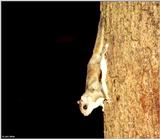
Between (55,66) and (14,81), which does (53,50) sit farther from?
(14,81)

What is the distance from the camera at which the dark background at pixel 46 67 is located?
18.0 ft

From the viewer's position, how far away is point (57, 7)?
561cm

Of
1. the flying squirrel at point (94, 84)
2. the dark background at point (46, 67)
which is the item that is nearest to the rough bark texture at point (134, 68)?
the flying squirrel at point (94, 84)

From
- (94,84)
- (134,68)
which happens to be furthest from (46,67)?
(134,68)

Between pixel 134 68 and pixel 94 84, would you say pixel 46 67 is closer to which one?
pixel 94 84

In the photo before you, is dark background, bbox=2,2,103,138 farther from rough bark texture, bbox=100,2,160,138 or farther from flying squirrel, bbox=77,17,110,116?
rough bark texture, bbox=100,2,160,138

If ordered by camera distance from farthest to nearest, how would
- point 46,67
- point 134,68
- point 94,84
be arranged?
1. point 46,67
2. point 94,84
3. point 134,68

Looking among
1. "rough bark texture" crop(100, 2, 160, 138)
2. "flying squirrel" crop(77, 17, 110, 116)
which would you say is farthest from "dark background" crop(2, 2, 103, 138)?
"rough bark texture" crop(100, 2, 160, 138)

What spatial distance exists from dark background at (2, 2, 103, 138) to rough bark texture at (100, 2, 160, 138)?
304 cm

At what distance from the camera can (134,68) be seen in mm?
2242

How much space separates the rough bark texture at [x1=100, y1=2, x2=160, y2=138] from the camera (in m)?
2.20

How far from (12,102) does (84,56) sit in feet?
4.64

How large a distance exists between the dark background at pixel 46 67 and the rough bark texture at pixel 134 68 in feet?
9.97

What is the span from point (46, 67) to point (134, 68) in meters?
3.75
